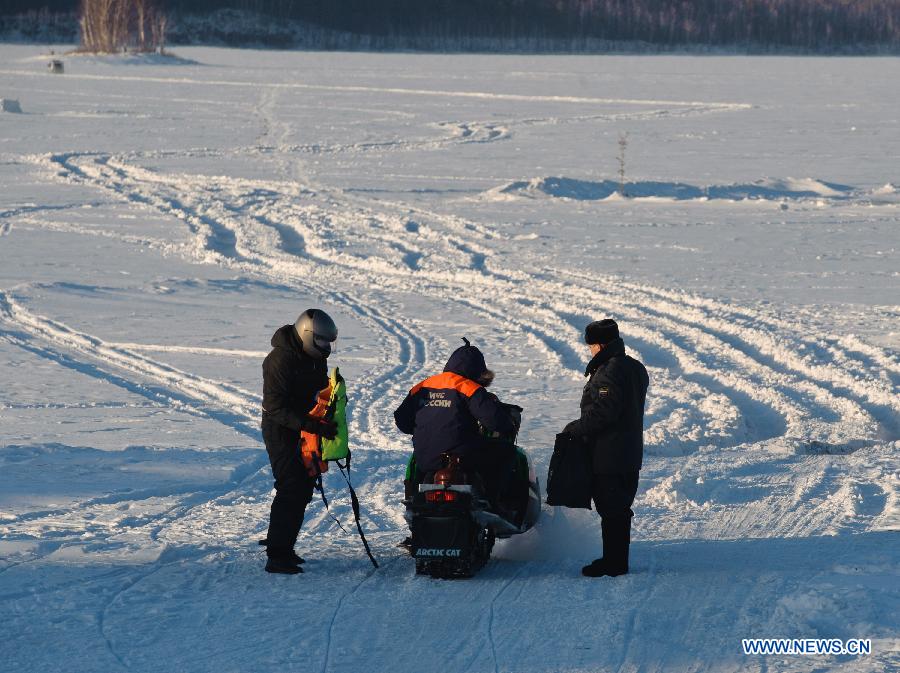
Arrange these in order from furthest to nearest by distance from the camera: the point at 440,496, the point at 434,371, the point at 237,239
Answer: the point at 237,239, the point at 434,371, the point at 440,496

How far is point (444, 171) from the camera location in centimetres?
2489

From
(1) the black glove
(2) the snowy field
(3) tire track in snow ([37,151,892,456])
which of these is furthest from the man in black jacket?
(3) tire track in snow ([37,151,892,456])

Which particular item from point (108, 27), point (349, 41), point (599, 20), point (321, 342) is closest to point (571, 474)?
point (321, 342)

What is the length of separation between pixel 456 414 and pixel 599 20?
12021 cm

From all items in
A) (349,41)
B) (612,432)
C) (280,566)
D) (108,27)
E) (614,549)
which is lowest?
(280,566)

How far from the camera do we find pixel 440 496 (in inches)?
221

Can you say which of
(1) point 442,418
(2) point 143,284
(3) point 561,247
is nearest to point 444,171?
(3) point 561,247

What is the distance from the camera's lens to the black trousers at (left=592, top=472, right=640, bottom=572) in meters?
5.67

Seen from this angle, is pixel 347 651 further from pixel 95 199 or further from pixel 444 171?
pixel 444 171

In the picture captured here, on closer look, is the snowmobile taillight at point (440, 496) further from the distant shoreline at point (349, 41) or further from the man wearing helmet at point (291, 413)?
the distant shoreline at point (349, 41)

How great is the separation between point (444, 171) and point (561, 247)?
8449 millimetres

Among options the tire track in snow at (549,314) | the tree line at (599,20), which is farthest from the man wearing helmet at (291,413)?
the tree line at (599,20)

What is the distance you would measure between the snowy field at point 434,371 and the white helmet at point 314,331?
1022mm

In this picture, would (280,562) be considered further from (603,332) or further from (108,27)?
(108,27)
